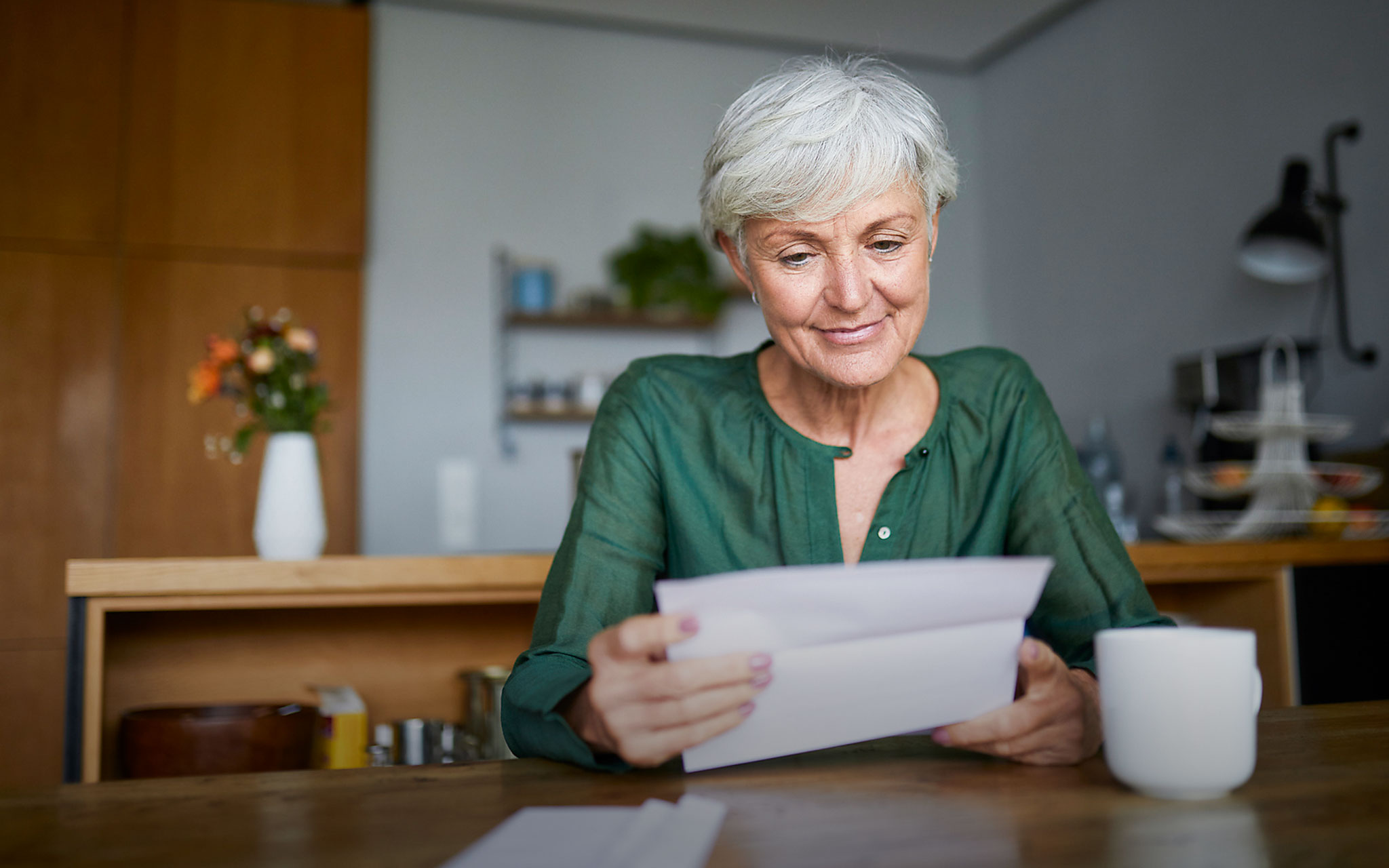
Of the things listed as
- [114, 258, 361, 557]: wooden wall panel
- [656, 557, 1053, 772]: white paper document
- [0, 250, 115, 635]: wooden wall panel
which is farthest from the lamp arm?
[0, 250, 115, 635]: wooden wall panel

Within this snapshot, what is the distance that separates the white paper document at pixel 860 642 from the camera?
59 centimetres

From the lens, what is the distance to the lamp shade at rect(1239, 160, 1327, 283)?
237cm

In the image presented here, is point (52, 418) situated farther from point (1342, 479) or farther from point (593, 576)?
point (1342, 479)

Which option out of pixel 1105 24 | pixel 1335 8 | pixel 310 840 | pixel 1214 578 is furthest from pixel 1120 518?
pixel 310 840

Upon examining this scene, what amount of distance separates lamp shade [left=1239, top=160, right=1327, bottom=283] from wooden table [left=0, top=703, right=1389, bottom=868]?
6.53ft

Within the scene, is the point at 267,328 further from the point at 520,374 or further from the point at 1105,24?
the point at 1105,24

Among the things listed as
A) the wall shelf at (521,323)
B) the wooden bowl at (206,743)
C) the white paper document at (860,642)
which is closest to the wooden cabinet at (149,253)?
the wall shelf at (521,323)

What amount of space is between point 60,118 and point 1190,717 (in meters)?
3.40

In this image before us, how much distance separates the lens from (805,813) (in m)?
0.57

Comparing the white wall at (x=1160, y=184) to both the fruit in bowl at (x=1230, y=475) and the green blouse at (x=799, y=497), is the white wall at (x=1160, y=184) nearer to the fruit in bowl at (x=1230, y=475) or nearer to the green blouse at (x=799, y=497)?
the fruit in bowl at (x=1230, y=475)

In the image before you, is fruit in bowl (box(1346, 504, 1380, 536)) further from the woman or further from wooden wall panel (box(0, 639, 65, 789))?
wooden wall panel (box(0, 639, 65, 789))

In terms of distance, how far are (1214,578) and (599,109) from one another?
267 centimetres

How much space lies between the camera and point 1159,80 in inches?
125

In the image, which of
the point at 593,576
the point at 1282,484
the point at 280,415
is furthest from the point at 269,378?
the point at 1282,484
